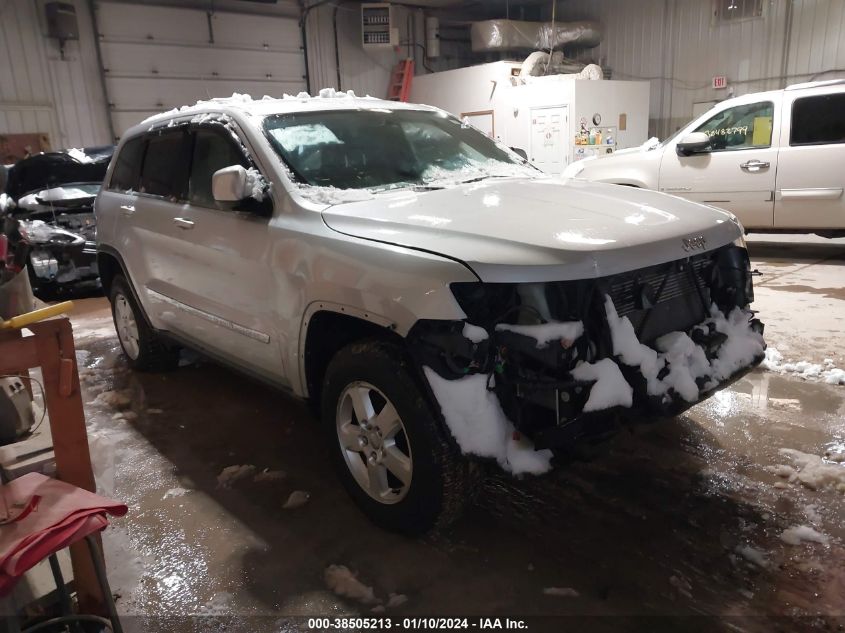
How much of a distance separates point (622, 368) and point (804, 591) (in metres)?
0.93

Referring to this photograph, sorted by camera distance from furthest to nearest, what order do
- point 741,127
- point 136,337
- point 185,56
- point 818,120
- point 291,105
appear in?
point 185,56 < point 741,127 < point 818,120 < point 136,337 < point 291,105

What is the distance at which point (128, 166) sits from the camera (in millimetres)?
4293

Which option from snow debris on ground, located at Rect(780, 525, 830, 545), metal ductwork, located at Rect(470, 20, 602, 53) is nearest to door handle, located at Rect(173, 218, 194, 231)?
snow debris on ground, located at Rect(780, 525, 830, 545)

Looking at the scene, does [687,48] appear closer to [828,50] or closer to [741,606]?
[828,50]

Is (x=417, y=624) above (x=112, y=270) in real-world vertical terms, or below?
below

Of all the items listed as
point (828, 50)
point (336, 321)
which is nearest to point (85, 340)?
point (336, 321)

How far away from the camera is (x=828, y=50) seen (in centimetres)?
994

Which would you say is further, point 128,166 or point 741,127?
point 741,127

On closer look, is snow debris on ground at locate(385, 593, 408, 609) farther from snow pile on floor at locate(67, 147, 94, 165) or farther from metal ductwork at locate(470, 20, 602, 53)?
metal ductwork at locate(470, 20, 602, 53)

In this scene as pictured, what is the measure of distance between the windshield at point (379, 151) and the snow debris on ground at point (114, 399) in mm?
2102

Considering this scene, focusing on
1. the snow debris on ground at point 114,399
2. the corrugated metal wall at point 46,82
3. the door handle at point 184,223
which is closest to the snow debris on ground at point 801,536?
the door handle at point 184,223

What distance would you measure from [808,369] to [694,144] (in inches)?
164

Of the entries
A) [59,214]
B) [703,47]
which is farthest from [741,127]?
[59,214]

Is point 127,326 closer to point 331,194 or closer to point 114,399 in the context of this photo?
point 114,399
